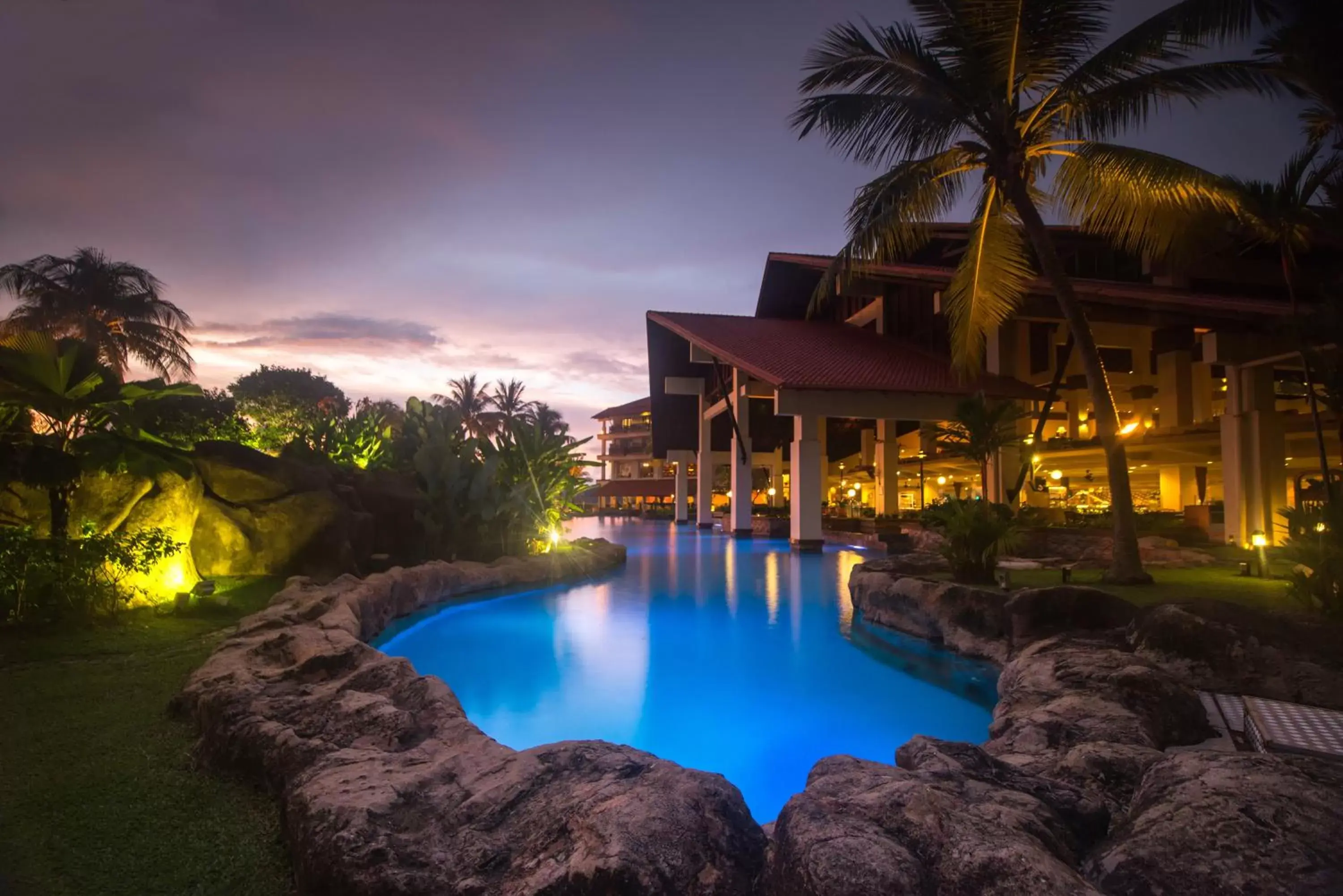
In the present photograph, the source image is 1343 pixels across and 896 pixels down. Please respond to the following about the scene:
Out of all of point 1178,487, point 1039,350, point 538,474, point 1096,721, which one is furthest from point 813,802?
point 1178,487

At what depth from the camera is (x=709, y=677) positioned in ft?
25.0

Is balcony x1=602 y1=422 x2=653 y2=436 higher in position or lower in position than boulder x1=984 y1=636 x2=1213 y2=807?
higher

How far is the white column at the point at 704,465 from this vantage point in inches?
1155

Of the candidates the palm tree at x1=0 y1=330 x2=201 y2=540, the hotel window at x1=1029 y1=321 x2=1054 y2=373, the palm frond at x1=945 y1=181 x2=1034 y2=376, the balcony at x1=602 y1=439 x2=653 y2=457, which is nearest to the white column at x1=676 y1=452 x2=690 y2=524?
the hotel window at x1=1029 y1=321 x2=1054 y2=373

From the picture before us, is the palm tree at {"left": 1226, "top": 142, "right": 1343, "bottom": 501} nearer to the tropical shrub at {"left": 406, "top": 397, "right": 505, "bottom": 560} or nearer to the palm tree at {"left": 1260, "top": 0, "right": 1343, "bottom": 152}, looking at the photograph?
the palm tree at {"left": 1260, "top": 0, "right": 1343, "bottom": 152}

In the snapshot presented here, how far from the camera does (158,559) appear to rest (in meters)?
8.10

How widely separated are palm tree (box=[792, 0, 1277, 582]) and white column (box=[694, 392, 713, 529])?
758 inches

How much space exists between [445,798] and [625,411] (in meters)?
68.8

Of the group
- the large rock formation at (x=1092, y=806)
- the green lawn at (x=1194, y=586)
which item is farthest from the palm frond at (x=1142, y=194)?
the large rock formation at (x=1092, y=806)

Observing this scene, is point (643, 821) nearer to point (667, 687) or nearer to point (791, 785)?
point (791, 785)

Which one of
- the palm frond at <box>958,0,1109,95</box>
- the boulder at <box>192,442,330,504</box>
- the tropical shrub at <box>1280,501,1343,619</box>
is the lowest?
the tropical shrub at <box>1280,501,1343,619</box>

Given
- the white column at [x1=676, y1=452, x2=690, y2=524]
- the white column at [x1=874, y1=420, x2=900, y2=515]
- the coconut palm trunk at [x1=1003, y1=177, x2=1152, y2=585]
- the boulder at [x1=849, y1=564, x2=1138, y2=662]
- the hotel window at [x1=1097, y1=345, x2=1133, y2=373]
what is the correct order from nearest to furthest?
the boulder at [x1=849, y1=564, x2=1138, y2=662], the coconut palm trunk at [x1=1003, y1=177, x2=1152, y2=585], the hotel window at [x1=1097, y1=345, x2=1133, y2=373], the white column at [x1=874, y1=420, x2=900, y2=515], the white column at [x1=676, y1=452, x2=690, y2=524]

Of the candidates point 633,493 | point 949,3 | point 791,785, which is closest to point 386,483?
point 791,785

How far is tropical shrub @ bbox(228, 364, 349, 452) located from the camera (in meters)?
33.8
